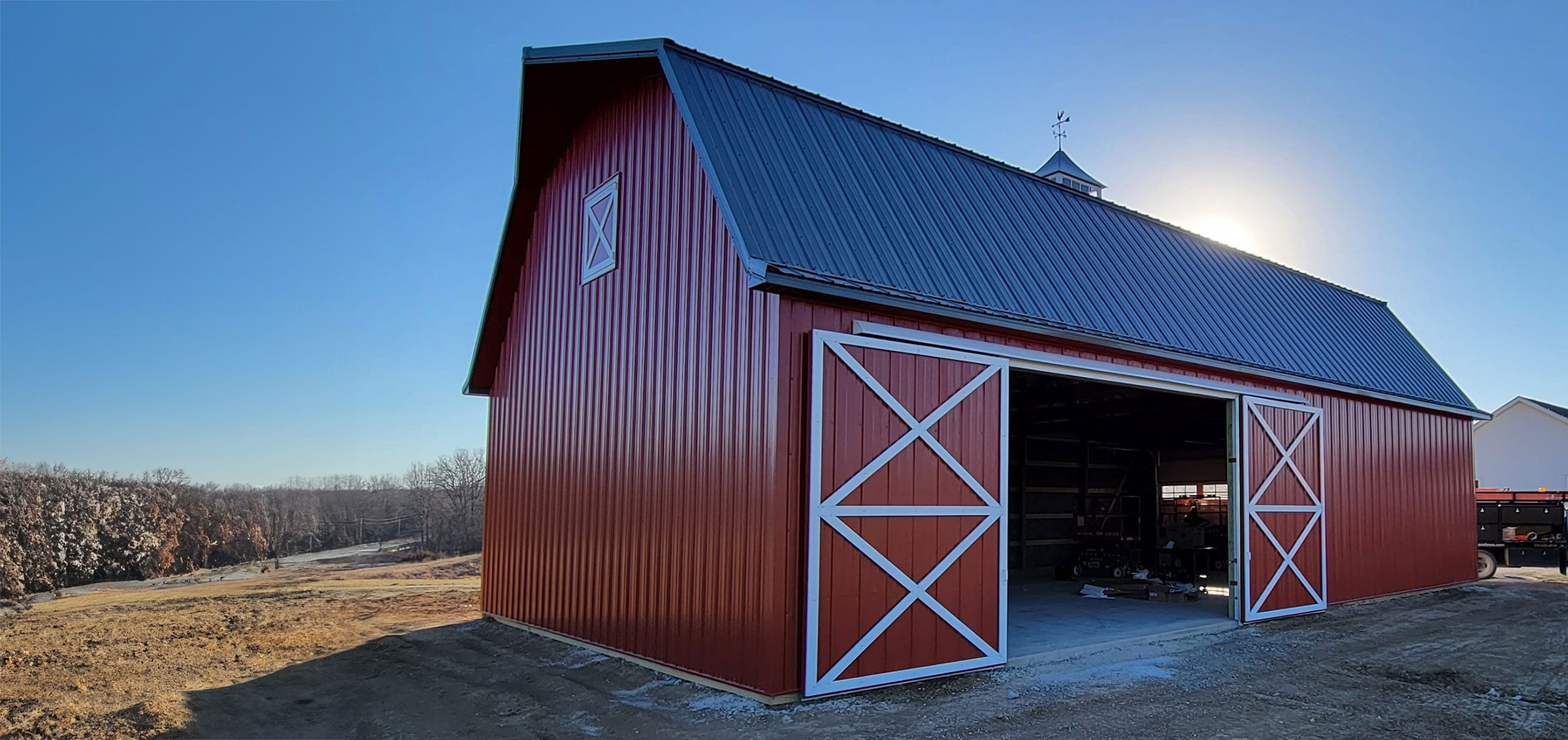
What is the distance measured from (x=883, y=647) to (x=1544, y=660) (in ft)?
22.9

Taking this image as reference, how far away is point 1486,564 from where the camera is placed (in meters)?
19.6

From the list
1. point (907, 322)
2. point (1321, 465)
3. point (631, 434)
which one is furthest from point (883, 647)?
point (1321, 465)

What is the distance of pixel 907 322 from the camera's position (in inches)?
322

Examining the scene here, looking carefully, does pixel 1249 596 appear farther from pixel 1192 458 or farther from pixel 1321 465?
pixel 1192 458

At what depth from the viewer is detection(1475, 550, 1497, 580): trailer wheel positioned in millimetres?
19102

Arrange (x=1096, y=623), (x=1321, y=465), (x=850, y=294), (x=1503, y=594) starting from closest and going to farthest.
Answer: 1. (x=850, y=294)
2. (x=1096, y=623)
3. (x=1321, y=465)
4. (x=1503, y=594)

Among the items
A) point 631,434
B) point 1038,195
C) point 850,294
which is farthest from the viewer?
point 1038,195

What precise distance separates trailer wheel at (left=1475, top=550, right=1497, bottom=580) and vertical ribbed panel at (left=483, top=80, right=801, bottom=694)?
18.0m

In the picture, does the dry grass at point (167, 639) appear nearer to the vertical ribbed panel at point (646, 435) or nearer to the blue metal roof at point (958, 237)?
the vertical ribbed panel at point (646, 435)

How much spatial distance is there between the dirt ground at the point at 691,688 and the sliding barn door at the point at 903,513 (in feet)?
1.17

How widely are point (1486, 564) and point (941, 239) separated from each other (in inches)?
681

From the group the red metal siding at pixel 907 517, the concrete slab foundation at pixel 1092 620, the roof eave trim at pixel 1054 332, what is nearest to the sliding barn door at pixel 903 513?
the red metal siding at pixel 907 517

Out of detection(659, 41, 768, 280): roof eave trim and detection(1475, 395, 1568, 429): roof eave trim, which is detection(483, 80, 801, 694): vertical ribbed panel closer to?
detection(659, 41, 768, 280): roof eave trim

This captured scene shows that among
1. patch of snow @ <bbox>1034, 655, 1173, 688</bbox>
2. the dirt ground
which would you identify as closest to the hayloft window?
the dirt ground
